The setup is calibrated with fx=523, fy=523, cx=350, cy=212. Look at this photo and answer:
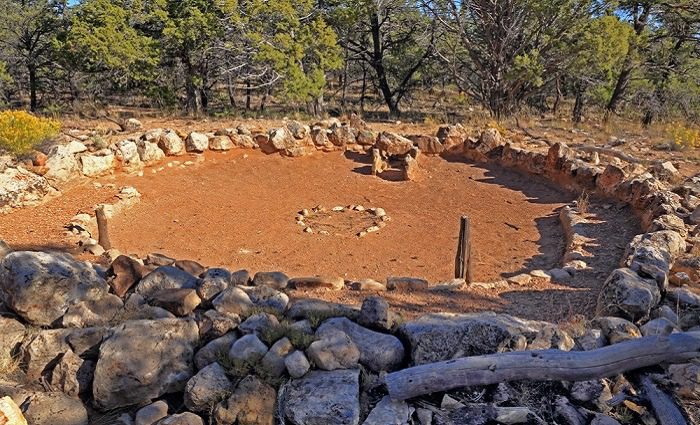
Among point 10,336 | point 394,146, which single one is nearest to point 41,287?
point 10,336

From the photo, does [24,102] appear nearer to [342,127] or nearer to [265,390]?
[342,127]

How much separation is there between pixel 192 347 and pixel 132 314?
0.76 m

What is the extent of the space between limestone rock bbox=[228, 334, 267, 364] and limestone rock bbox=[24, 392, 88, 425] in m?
0.95

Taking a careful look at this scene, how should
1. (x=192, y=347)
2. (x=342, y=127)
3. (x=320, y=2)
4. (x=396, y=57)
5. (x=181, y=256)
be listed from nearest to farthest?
1. (x=192, y=347)
2. (x=181, y=256)
3. (x=342, y=127)
4. (x=320, y=2)
5. (x=396, y=57)

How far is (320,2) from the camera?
17016 millimetres

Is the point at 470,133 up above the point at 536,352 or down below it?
above

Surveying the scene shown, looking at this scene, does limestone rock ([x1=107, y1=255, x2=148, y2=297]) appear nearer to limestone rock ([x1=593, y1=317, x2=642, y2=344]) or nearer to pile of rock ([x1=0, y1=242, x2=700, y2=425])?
pile of rock ([x1=0, y1=242, x2=700, y2=425])

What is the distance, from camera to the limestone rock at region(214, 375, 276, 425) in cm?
316

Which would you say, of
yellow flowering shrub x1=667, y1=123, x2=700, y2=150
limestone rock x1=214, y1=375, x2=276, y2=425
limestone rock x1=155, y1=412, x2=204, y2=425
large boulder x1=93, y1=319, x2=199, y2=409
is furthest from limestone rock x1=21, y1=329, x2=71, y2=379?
yellow flowering shrub x1=667, y1=123, x2=700, y2=150

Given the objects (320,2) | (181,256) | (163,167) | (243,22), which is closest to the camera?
(181,256)

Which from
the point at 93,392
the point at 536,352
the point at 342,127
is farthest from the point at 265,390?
the point at 342,127

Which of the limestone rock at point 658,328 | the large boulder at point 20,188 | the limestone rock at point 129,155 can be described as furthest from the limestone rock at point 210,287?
the limestone rock at point 129,155

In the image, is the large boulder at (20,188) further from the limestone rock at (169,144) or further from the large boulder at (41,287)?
the large boulder at (41,287)

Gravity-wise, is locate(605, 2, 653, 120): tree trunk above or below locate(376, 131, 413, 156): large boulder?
above
